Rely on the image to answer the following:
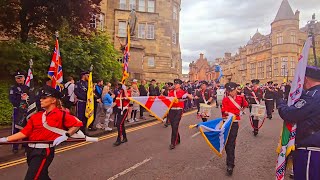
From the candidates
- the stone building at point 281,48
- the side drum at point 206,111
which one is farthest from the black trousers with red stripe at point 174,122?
the stone building at point 281,48

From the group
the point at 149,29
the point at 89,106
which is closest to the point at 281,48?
the point at 149,29

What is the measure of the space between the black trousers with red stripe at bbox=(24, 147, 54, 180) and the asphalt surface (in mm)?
2285

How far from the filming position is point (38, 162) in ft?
14.1

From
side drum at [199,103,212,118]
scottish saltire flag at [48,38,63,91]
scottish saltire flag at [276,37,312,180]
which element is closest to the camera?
scottish saltire flag at [276,37,312,180]

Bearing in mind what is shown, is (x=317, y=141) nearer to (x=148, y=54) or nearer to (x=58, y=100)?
(x=58, y=100)

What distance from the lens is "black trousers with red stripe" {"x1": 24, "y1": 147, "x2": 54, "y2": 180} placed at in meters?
4.22

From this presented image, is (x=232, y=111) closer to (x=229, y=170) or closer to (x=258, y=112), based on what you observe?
(x=229, y=170)

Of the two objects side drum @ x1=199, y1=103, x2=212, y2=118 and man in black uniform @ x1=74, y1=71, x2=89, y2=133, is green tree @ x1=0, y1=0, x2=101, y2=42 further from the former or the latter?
side drum @ x1=199, y1=103, x2=212, y2=118

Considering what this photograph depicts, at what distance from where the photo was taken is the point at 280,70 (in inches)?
2776

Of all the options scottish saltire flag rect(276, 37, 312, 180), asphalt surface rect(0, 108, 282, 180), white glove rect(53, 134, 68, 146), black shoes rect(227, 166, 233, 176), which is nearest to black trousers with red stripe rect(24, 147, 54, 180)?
white glove rect(53, 134, 68, 146)

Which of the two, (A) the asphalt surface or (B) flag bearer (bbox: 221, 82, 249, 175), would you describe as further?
(B) flag bearer (bbox: 221, 82, 249, 175)

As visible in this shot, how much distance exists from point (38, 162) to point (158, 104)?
241 inches

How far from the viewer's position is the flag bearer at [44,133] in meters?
4.27

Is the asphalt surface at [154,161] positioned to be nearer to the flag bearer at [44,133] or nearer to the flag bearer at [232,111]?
the flag bearer at [232,111]
